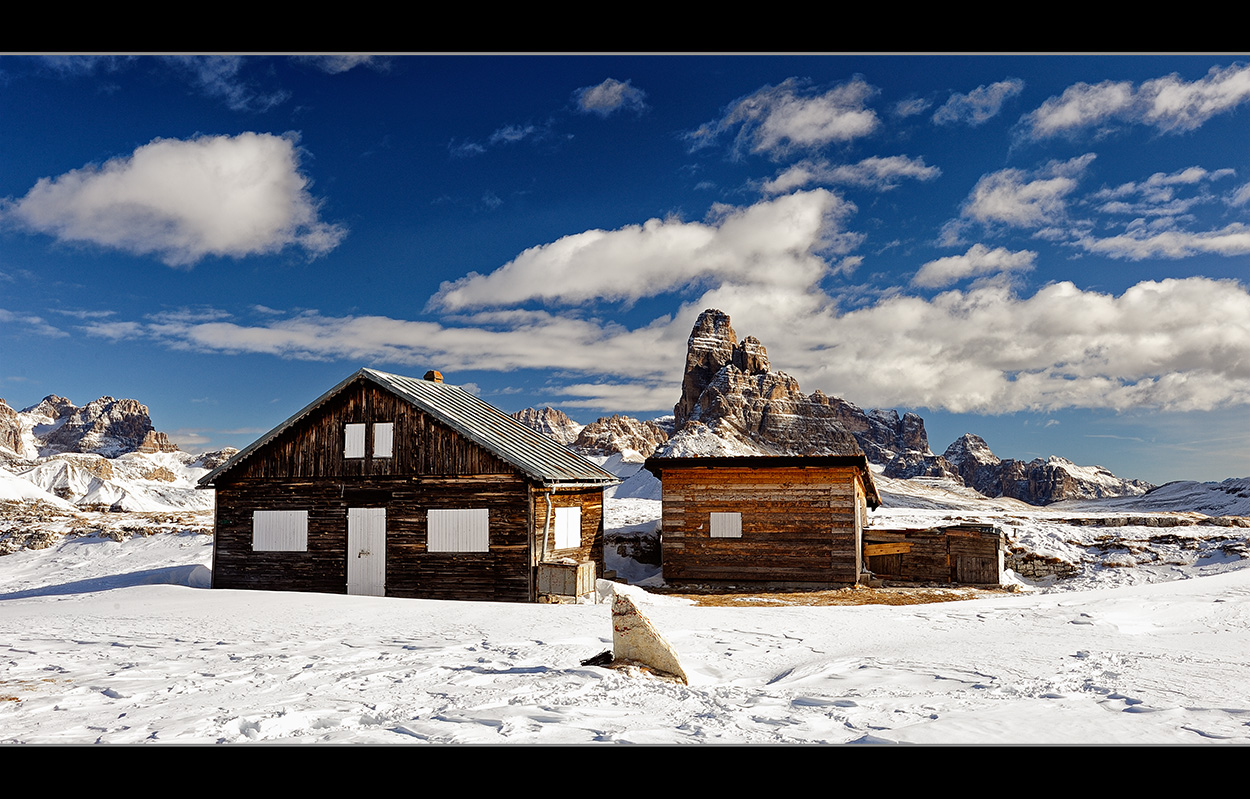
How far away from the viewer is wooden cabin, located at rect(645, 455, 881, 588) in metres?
25.1

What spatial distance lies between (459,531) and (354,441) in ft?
14.3

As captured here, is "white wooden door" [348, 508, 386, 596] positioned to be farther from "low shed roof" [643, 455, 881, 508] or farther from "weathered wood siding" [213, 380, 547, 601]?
"low shed roof" [643, 455, 881, 508]

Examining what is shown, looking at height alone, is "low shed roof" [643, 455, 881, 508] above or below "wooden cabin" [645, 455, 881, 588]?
above

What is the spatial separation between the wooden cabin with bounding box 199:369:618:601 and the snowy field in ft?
14.3

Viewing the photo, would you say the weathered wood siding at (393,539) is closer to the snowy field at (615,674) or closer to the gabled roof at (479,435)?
the gabled roof at (479,435)

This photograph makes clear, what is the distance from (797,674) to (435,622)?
731 cm

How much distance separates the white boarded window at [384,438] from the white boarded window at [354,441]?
0.45 m

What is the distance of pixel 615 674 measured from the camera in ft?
28.9

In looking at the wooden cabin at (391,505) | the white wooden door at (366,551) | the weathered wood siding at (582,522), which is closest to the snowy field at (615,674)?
the wooden cabin at (391,505)

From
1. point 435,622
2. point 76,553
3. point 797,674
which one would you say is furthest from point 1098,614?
point 76,553

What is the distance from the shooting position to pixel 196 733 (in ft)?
21.2

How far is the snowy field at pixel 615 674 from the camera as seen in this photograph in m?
6.62

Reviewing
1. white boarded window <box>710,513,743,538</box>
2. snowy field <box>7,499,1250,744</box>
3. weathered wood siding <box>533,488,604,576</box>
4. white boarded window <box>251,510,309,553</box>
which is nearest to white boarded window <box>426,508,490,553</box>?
weathered wood siding <box>533,488,604,576</box>
